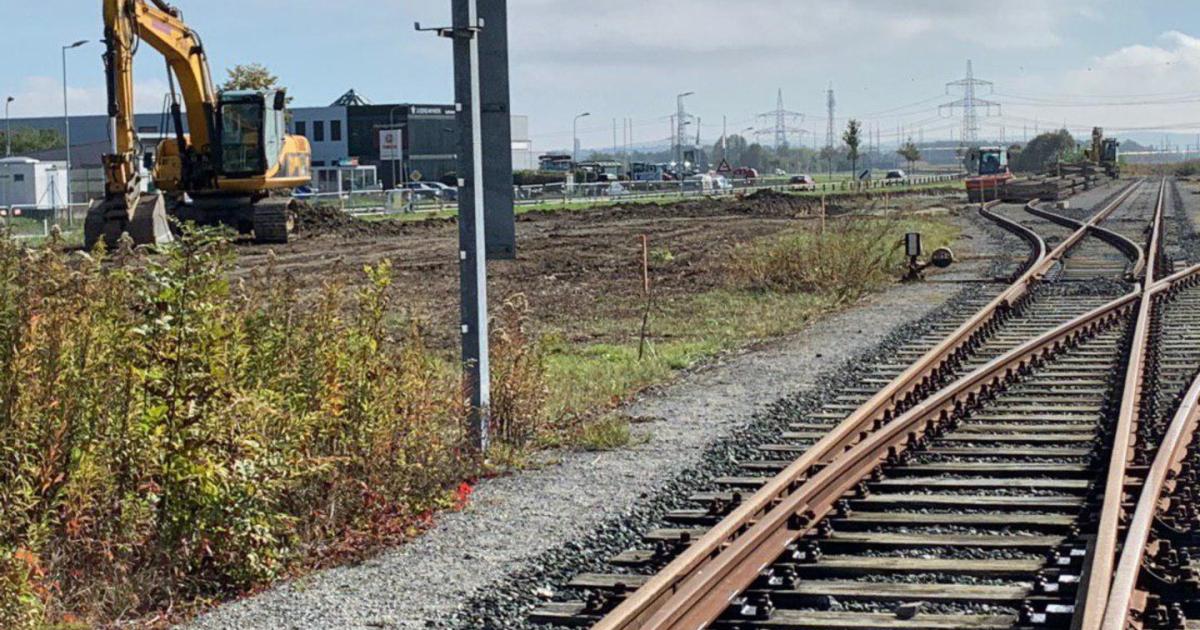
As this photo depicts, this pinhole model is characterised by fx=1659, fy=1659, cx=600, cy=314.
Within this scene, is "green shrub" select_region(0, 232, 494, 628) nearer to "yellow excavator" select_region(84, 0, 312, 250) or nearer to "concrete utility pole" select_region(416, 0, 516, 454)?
"concrete utility pole" select_region(416, 0, 516, 454)

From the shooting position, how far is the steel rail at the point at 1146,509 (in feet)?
22.9

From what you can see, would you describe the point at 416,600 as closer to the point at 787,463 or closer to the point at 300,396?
the point at 300,396

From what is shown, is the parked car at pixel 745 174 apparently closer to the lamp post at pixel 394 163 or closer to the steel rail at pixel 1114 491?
the lamp post at pixel 394 163

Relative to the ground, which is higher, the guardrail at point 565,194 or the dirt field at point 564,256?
the guardrail at point 565,194

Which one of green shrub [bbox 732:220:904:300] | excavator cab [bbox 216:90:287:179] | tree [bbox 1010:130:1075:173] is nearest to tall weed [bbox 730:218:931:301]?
green shrub [bbox 732:220:904:300]

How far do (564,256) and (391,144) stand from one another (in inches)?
2237

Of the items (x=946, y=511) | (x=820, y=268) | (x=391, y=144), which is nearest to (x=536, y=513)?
(x=946, y=511)

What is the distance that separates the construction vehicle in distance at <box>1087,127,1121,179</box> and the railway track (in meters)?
102

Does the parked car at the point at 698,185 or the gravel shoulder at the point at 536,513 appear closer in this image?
the gravel shoulder at the point at 536,513

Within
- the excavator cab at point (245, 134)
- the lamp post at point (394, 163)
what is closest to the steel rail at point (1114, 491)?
the excavator cab at point (245, 134)

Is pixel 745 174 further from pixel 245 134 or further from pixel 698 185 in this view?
pixel 245 134

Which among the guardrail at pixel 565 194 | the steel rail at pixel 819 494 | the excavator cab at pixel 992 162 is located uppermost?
the excavator cab at pixel 992 162

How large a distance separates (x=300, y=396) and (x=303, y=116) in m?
112

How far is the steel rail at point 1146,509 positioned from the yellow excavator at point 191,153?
85.1 ft
